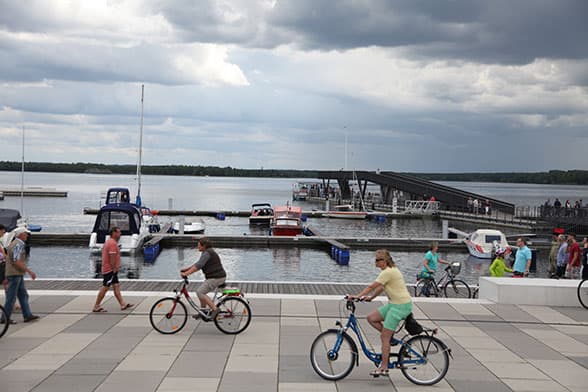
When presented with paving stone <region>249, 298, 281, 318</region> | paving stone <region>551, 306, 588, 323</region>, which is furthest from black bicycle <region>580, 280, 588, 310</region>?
paving stone <region>249, 298, 281, 318</region>

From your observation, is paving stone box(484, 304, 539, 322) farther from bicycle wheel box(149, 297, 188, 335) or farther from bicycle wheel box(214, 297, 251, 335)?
bicycle wheel box(149, 297, 188, 335)

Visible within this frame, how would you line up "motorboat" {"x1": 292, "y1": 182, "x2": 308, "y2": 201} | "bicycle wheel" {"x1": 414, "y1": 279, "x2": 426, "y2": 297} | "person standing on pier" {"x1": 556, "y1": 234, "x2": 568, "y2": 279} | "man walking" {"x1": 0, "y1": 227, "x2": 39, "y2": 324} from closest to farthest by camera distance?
"man walking" {"x1": 0, "y1": 227, "x2": 39, "y2": 324}, "bicycle wheel" {"x1": 414, "y1": 279, "x2": 426, "y2": 297}, "person standing on pier" {"x1": 556, "y1": 234, "x2": 568, "y2": 279}, "motorboat" {"x1": 292, "y1": 182, "x2": 308, "y2": 201}

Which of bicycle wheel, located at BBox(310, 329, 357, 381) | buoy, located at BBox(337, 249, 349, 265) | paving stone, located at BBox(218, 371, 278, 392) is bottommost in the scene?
buoy, located at BBox(337, 249, 349, 265)

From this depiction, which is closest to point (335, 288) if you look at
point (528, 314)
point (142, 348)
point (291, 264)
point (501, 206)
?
point (528, 314)

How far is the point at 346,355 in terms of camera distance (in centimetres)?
921

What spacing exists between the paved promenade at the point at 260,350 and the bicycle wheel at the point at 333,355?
18cm

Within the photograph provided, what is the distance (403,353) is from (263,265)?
2595cm

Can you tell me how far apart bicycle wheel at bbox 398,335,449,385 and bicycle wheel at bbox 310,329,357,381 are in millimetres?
733

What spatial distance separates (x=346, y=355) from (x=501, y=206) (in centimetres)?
7488

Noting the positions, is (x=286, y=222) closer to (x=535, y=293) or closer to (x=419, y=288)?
(x=419, y=288)

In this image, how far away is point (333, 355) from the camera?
9180mm

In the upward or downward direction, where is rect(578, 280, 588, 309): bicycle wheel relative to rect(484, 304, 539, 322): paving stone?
upward

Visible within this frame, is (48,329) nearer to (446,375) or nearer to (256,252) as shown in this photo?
(446,375)

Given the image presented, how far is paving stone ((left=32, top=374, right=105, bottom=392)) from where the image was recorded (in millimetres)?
8734
